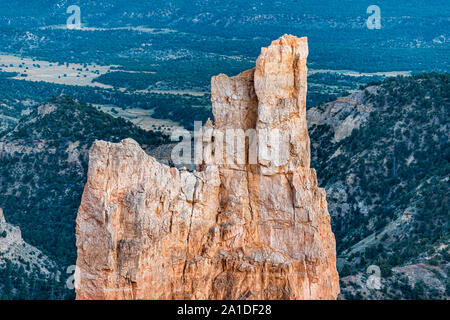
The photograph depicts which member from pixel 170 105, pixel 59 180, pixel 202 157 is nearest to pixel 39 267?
pixel 59 180

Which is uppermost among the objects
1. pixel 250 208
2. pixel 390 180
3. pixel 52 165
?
pixel 52 165

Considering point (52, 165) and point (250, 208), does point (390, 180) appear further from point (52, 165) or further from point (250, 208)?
point (250, 208)

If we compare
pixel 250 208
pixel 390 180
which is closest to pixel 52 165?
pixel 390 180
